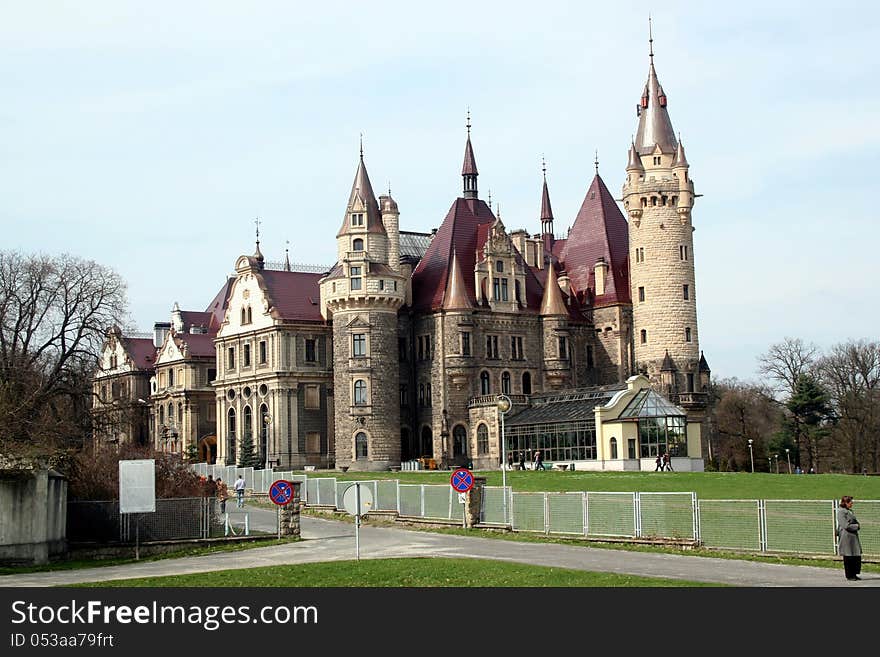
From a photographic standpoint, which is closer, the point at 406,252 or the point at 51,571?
the point at 51,571

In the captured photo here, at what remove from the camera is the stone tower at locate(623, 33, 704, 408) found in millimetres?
84625

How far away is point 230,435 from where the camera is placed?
94.0m

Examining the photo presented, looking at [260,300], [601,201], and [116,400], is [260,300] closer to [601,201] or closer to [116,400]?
[116,400]

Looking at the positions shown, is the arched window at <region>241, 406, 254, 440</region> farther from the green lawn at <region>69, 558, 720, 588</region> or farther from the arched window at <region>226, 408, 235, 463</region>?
the green lawn at <region>69, 558, 720, 588</region>

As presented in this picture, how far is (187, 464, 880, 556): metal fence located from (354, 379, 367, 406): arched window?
126 ft

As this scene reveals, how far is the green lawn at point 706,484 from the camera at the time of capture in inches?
1992

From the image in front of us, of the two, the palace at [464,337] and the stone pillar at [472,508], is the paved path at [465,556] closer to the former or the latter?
the stone pillar at [472,508]

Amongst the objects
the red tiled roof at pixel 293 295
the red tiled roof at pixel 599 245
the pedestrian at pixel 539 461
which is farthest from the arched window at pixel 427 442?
the red tiled roof at pixel 599 245

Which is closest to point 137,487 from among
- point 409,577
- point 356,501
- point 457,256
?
point 356,501

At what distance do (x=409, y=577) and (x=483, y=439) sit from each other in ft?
192

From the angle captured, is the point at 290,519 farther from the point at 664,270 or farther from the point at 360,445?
the point at 664,270

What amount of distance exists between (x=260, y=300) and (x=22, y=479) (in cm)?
5723
